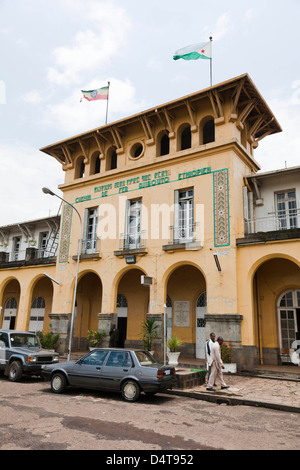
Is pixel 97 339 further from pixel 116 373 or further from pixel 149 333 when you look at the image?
pixel 116 373

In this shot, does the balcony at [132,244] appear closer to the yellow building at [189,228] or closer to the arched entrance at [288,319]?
the yellow building at [189,228]

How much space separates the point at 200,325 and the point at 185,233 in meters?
4.72

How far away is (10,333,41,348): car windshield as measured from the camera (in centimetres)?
1361

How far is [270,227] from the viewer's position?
16891mm

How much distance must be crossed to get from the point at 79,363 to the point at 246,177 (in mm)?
11353

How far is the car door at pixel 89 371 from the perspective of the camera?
1010 centimetres

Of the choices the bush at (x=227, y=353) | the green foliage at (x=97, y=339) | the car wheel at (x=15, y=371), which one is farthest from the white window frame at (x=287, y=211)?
the car wheel at (x=15, y=371)

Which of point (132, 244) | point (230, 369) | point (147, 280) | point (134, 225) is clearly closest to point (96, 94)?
point (134, 225)

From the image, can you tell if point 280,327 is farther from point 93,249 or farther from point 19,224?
point 19,224

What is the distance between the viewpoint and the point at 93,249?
20.0 meters

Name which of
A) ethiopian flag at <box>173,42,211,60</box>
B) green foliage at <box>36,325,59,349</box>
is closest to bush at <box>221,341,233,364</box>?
green foliage at <box>36,325,59,349</box>

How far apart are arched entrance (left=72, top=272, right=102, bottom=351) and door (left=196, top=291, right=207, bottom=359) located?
684 cm
